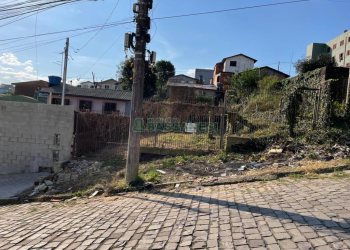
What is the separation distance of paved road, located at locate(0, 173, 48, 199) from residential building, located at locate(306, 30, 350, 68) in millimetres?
43019

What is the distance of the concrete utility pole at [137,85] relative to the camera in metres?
9.98

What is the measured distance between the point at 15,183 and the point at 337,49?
53564mm

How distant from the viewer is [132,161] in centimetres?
1002

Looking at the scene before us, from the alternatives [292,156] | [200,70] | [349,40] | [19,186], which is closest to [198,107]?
[292,156]

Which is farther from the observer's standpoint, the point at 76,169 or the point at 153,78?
the point at 153,78

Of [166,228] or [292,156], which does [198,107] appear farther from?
[166,228]

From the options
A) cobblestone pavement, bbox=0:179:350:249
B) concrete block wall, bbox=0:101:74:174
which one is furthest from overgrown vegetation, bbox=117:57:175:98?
cobblestone pavement, bbox=0:179:350:249

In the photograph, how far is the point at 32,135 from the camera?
14.6 metres

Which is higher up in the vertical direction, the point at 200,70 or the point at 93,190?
the point at 200,70

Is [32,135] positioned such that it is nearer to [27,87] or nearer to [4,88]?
[27,87]

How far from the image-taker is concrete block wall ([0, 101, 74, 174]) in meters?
14.5

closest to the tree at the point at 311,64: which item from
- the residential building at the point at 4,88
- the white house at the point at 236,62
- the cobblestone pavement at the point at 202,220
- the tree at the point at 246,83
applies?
the tree at the point at 246,83

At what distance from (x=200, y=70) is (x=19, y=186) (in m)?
75.9

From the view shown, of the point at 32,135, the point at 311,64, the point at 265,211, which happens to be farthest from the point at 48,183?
the point at 311,64
